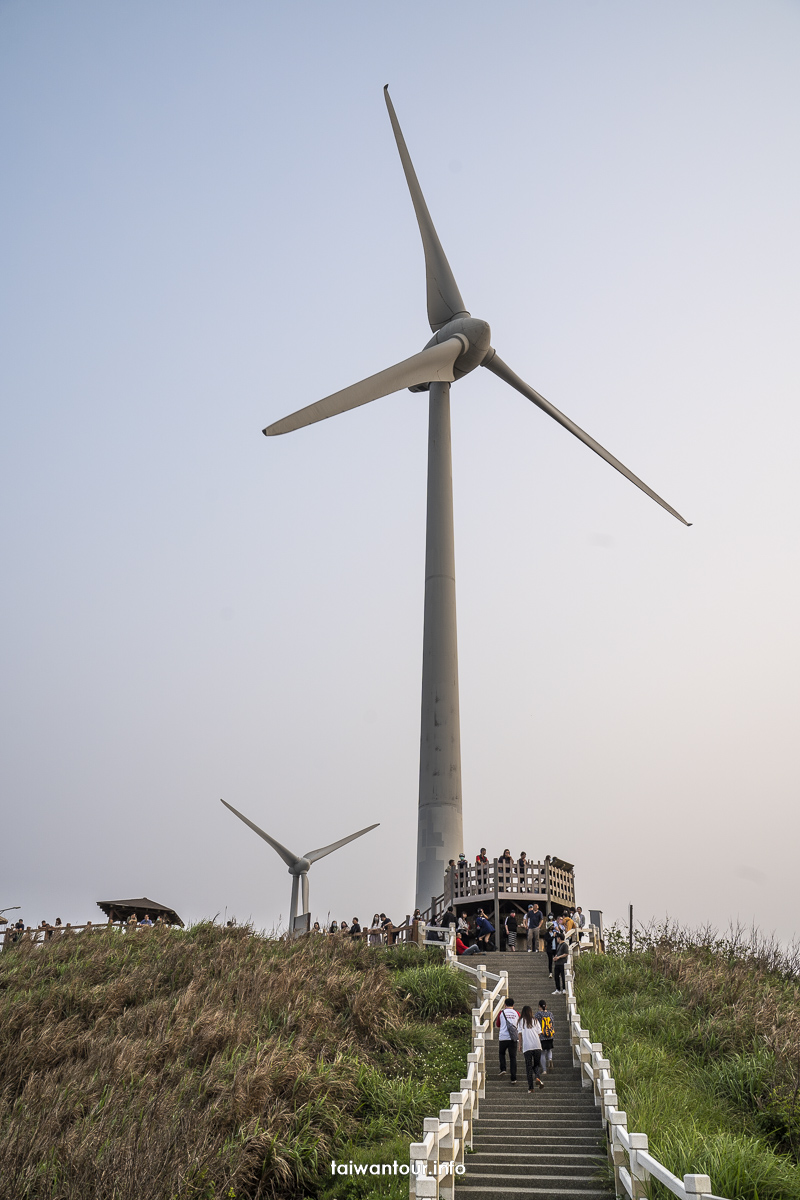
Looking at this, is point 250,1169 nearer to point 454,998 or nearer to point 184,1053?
point 184,1053

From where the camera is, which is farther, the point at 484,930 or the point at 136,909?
the point at 136,909

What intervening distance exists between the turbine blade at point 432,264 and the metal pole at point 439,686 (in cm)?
442

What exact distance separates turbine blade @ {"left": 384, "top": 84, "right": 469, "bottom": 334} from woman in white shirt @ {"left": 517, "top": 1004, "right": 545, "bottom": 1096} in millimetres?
37359

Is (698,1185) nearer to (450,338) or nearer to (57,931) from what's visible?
(57,931)

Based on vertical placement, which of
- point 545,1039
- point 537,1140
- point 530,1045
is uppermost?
point 545,1039

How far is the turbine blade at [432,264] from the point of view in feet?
149

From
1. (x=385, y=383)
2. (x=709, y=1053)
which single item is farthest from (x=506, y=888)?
(x=385, y=383)

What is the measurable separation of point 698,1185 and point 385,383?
27.8 metres

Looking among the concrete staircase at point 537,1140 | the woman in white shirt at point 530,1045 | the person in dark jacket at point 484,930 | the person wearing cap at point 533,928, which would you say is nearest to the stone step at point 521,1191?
the concrete staircase at point 537,1140

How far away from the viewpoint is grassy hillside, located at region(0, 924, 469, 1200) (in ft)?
41.9

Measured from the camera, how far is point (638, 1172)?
1097cm

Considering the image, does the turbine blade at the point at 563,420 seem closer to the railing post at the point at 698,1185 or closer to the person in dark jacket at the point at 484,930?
the person in dark jacket at the point at 484,930

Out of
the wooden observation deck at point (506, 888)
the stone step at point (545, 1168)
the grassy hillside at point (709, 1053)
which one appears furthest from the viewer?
the wooden observation deck at point (506, 888)

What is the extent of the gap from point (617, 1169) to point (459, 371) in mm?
39468
